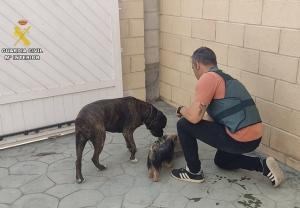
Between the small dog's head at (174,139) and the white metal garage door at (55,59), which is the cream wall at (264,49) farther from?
the white metal garage door at (55,59)

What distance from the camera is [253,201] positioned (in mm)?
3525

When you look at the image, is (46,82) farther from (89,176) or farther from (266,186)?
(266,186)

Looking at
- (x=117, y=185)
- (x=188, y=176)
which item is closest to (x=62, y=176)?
(x=117, y=185)

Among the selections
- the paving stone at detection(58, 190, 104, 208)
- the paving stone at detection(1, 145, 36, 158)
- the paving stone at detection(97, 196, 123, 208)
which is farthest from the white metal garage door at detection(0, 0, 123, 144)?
the paving stone at detection(97, 196, 123, 208)

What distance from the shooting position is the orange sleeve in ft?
11.1

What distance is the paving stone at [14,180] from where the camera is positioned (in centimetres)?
389

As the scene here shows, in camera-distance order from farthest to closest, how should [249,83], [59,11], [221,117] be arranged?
[59,11], [249,83], [221,117]

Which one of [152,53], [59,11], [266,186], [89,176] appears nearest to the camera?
[266,186]

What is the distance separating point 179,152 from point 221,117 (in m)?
1.13

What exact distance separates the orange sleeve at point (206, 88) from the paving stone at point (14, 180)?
2082mm

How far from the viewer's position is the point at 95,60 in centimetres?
530

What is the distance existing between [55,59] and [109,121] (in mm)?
1596

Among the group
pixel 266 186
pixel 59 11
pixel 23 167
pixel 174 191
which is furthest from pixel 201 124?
pixel 59 11

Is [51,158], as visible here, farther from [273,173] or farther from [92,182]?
[273,173]
